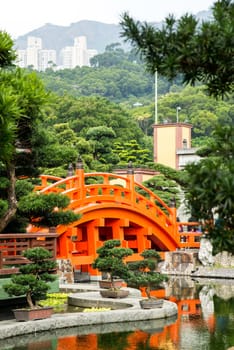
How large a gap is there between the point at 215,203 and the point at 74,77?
231ft

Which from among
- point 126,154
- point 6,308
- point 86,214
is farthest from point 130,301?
point 126,154

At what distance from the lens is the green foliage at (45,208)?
12.7m

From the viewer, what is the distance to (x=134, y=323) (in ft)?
43.3

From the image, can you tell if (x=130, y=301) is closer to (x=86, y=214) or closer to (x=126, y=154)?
(x=86, y=214)

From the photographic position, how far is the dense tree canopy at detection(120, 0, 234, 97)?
5.90 metres

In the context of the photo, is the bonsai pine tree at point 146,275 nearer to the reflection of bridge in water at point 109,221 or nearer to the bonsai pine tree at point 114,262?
the bonsai pine tree at point 114,262

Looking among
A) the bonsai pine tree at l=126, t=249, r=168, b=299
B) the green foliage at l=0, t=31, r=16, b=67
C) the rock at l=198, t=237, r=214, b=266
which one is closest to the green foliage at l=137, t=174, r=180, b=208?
the rock at l=198, t=237, r=214, b=266

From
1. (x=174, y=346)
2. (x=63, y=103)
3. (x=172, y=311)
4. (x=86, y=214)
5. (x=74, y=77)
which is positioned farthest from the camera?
(x=74, y=77)

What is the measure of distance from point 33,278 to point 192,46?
657 centimetres

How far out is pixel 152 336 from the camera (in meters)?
12.0

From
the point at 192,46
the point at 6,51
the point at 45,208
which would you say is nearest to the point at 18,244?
the point at 45,208

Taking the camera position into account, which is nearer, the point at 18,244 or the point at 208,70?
the point at 208,70

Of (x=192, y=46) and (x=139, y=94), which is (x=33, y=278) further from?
(x=139, y=94)

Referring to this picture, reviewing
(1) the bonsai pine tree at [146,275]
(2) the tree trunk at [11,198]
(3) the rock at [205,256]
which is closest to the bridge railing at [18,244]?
(2) the tree trunk at [11,198]
